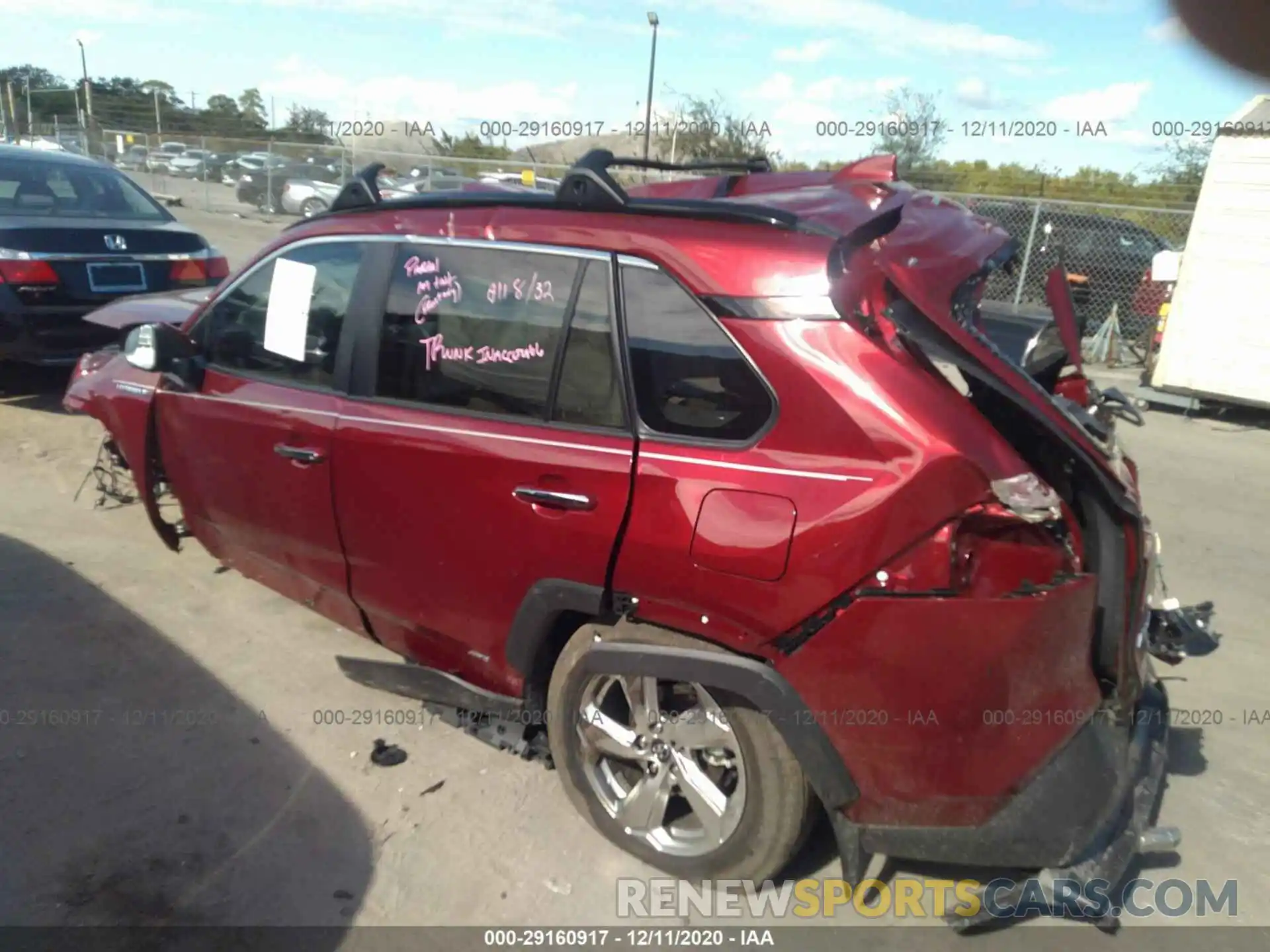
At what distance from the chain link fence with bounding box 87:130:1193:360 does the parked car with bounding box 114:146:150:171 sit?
4 cm

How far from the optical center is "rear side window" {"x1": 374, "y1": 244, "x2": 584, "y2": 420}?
296 cm

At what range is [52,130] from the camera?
125ft

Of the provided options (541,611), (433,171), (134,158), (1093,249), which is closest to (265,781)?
(541,611)

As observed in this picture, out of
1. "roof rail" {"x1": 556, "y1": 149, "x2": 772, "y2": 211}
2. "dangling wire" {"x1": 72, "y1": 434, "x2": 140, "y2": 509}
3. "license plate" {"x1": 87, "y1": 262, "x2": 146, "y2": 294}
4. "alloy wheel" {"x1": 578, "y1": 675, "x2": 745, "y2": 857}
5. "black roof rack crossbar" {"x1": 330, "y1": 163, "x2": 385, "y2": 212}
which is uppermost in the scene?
"roof rail" {"x1": 556, "y1": 149, "x2": 772, "y2": 211}

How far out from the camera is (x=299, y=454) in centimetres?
348

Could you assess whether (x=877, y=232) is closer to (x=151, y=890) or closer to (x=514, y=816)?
(x=514, y=816)

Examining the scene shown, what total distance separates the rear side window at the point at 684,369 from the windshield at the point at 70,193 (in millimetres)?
6063

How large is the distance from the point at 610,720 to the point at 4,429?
5.78 m

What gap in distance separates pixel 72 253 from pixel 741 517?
6.05 metres

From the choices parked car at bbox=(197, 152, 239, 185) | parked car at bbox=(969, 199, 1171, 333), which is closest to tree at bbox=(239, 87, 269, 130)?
parked car at bbox=(197, 152, 239, 185)

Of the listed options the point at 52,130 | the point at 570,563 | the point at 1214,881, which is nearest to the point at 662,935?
the point at 570,563

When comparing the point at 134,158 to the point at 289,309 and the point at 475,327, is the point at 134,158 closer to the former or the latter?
the point at 289,309

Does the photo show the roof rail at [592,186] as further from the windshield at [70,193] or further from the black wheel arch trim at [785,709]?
the windshield at [70,193]

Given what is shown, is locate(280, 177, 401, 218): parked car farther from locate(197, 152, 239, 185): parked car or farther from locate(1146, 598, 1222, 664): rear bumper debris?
locate(1146, 598, 1222, 664): rear bumper debris
